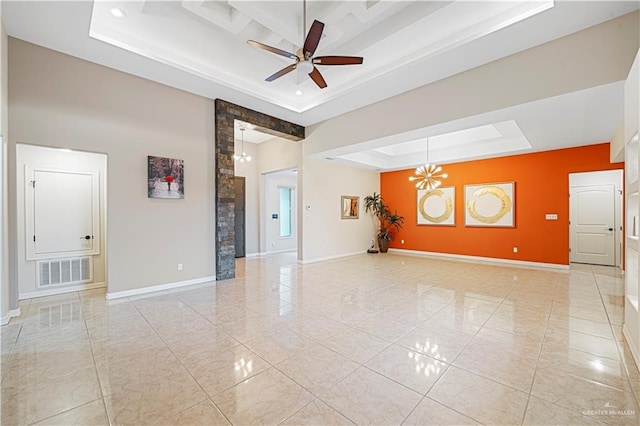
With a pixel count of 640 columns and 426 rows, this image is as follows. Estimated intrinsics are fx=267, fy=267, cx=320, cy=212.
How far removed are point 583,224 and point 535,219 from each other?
6.10 feet

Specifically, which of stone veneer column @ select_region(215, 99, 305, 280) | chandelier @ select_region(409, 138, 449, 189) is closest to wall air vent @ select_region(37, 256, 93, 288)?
stone veneer column @ select_region(215, 99, 305, 280)

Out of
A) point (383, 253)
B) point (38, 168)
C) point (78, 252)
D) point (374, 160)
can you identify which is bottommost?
point (383, 253)

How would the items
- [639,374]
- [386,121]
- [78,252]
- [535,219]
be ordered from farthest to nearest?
[535,219], [386,121], [78,252], [639,374]

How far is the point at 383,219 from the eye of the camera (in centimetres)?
952

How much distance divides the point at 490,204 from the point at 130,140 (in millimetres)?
8365

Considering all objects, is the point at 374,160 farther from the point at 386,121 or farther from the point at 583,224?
the point at 583,224

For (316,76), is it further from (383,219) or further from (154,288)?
(383,219)

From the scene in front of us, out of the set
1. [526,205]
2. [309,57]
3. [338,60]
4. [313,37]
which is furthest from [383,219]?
[313,37]

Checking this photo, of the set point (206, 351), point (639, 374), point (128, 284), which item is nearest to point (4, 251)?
point (128, 284)

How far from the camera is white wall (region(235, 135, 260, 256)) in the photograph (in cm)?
844

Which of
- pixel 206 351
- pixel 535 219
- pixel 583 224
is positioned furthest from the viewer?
pixel 583 224

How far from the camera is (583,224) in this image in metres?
7.24

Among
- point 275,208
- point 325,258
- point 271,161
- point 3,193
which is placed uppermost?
point 271,161

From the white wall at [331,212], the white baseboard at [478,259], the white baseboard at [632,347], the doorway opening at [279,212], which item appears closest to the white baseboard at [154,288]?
the white wall at [331,212]
